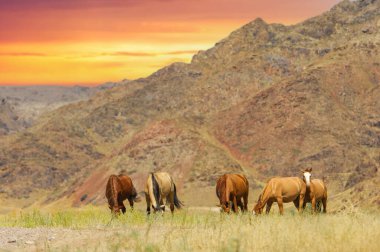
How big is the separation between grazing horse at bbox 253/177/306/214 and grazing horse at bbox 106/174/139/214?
18.1ft

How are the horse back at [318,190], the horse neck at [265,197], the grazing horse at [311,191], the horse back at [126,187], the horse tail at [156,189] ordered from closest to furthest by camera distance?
the horse neck at [265,197], the horse tail at [156,189], the grazing horse at [311,191], the horse back at [126,187], the horse back at [318,190]

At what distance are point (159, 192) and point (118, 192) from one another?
233 cm

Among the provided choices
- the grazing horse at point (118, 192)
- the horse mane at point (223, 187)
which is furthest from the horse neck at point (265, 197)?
the grazing horse at point (118, 192)

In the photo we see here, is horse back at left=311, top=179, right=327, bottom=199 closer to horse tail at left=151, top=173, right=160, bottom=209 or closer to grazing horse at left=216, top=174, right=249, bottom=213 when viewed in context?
grazing horse at left=216, top=174, right=249, bottom=213

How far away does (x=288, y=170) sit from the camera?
528ft

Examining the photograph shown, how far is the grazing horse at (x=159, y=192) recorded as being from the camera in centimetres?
2644

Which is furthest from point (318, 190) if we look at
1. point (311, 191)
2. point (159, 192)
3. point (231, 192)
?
point (159, 192)

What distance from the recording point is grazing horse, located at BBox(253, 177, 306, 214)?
2623cm

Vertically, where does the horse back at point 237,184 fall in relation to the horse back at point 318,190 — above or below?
above

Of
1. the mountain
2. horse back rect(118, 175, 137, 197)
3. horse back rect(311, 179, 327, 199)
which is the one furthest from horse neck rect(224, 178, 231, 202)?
the mountain

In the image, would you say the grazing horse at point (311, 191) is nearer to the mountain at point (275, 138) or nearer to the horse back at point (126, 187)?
the horse back at point (126, 187)

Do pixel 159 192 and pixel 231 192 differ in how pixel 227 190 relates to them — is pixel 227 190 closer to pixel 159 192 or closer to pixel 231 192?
pixel 231 192

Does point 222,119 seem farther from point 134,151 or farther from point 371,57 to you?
point 371,57

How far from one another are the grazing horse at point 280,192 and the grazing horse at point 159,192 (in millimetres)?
3660
